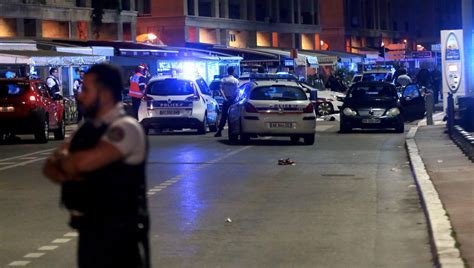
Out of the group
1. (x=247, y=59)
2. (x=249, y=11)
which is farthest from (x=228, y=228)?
(x=249, y=11)

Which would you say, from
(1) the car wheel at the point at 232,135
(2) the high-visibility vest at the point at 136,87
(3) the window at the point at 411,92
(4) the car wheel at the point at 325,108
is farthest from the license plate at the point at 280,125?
(4) the car wheel at the point at 325,108

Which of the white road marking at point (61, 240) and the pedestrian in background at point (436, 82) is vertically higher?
the pedestrian in background at point (436, 82)

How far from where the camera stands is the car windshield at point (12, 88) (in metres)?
25.6

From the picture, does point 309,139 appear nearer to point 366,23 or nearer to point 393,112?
point 393,112

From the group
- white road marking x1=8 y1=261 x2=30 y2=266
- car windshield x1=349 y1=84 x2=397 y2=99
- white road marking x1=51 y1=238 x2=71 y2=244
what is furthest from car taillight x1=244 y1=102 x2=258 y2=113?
white road marking x1=8 y1=261 x2=30 y2=266

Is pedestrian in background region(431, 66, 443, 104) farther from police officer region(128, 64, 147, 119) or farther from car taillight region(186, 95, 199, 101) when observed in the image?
car taillight region(186, 95, 199, 101)

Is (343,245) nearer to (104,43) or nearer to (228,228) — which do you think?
(228,228)

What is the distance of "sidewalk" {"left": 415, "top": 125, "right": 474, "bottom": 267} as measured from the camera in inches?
403

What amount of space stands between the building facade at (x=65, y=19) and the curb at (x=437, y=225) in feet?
108

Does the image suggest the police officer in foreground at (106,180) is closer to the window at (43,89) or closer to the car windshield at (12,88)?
the car windshield at (12,88)

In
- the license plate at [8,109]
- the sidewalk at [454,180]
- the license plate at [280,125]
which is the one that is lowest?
the sidewalk at [454,180]

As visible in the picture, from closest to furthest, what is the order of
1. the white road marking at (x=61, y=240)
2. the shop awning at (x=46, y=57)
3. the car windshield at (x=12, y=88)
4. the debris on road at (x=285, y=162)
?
1. the white road marking at (x=61, y=240)
2. the debris on road at (x=285, y=162)
3. the car windshield at (x=12, y=88)
4. the shop awning at (x=46, y=57)

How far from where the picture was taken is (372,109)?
28734mm

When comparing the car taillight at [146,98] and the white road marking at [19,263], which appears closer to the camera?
the white road marking at [19,263]
